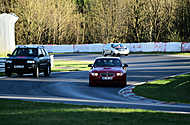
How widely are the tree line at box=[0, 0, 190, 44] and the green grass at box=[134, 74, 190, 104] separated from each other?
45.5 m

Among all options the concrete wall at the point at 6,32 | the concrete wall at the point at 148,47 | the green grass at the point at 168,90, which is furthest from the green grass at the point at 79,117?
the concrete wall at the point at 148,47

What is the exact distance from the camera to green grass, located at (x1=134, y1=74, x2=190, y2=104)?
15.9m

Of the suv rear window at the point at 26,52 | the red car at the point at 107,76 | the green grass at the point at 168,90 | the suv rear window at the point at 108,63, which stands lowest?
the green grass at the point at 168,90

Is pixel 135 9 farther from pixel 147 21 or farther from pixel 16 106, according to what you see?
pixel 16 106

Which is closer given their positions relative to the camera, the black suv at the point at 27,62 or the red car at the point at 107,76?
the red car at the point at 107,76

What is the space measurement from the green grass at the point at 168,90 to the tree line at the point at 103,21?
4547 cm

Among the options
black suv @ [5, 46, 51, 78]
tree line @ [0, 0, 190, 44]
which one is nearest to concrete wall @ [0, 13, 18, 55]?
black suv @ [5, 46, 51, 78]

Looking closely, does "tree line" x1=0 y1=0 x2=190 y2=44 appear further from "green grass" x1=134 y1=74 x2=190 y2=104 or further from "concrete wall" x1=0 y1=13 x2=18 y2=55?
"green grass" x1=134 y1=74 x2=190 y2=104

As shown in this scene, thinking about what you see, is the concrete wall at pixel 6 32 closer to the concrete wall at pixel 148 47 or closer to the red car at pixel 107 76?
the red car at pixel 107 76

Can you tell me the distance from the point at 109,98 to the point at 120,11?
67.4 m

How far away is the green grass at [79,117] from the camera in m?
8.84

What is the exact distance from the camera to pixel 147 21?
76.2 metres

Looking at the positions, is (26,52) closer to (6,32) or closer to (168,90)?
(168,90)

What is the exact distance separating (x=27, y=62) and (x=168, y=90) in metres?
8.59
